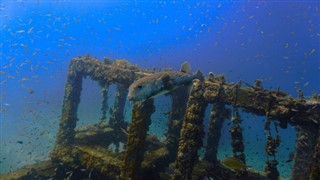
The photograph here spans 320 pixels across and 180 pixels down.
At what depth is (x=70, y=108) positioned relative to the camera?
45.3ft

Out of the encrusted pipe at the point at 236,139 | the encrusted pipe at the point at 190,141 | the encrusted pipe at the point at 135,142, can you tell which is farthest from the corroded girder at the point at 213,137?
the encrusted pipe at the point at 135,142

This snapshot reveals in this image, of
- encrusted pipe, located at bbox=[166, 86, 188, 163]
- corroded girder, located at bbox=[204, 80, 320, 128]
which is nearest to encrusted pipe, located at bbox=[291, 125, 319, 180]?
corroded girder, located at bbox=[204, 80, 320, 128]

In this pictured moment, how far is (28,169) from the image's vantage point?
39.2 feet

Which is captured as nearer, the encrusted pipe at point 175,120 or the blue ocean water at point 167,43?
the encrusted pipe at point 175,120

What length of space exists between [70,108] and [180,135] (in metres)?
6.76

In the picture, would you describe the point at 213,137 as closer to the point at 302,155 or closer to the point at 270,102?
the point at 302,155

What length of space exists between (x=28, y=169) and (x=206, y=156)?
24.9 feet

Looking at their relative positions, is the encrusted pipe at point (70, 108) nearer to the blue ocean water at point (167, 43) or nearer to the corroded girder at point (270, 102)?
the corroded girder at point (270, 102)

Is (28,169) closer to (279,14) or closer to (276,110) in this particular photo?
(276,110)

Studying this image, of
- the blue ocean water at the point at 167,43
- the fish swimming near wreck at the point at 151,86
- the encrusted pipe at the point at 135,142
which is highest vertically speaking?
the blue ocean water at the point at 167,43

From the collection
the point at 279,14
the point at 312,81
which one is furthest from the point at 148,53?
the point at 312,81

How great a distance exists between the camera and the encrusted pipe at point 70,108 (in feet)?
43.8

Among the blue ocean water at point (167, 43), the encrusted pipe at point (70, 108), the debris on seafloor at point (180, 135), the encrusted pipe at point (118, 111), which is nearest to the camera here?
the debris on seafloor at point (180, 135)

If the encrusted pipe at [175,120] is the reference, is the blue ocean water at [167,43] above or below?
above
